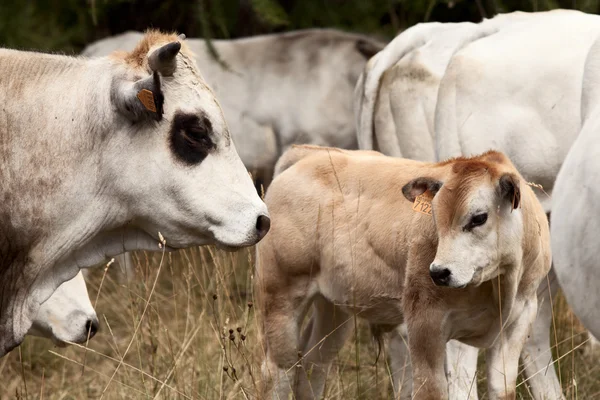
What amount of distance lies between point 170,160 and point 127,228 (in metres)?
0.38

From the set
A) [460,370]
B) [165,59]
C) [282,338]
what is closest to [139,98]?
[165,59]

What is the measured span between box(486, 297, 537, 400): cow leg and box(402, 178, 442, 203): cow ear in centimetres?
58

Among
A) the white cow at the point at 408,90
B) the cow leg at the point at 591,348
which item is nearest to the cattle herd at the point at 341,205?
the white cow at the point at 408,90

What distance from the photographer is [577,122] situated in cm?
574

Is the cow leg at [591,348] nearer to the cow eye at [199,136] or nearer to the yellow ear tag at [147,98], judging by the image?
the cow eye at [199,136]

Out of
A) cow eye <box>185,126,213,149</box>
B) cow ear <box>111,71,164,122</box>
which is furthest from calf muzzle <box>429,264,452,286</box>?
cow ear <box>111,71,164,122</box>

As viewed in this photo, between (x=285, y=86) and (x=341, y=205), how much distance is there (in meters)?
3.77

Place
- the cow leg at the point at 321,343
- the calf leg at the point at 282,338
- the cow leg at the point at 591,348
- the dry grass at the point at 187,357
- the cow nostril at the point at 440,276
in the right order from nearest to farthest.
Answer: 1. the cow nostril at the point at 440,276
2. the dry grass at the point at 187,357
3. the calf leg at the point at 282,338
4. the cow leg at the point at 321,343
5. the cow leg at the point at 591,348

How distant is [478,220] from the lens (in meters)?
4.43

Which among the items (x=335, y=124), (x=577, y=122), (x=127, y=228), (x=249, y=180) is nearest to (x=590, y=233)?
(x=249, y=180)

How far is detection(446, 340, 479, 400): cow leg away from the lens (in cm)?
517

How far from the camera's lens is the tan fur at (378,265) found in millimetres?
4512

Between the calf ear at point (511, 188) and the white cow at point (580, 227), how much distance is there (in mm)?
723

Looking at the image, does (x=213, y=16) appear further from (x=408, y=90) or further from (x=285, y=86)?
(x=408, y=90)
